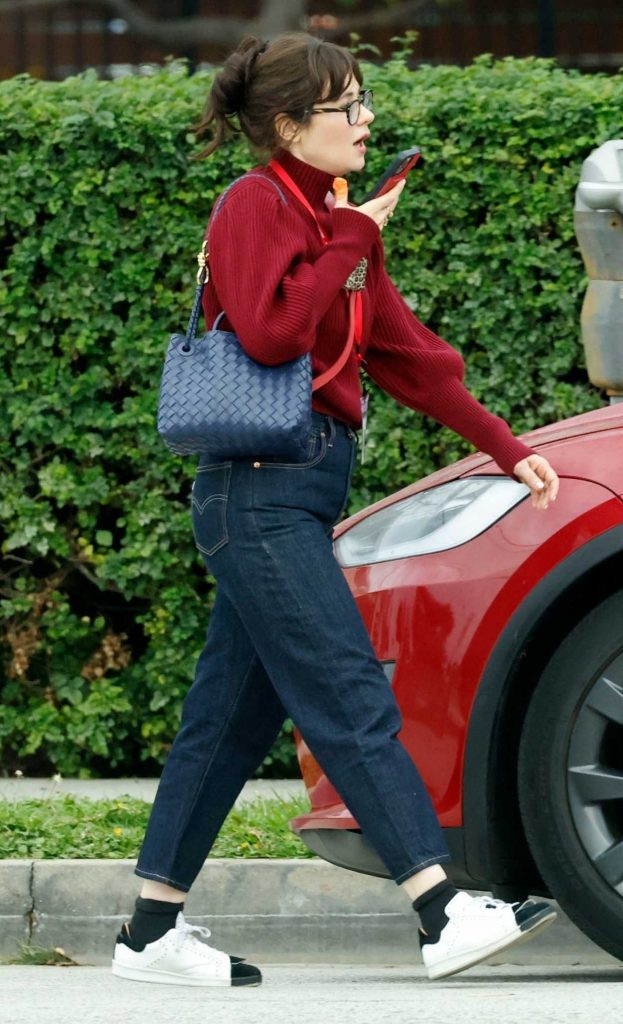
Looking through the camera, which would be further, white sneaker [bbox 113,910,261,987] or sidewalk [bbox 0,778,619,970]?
sidewalk [bbox 0,778,619,970]

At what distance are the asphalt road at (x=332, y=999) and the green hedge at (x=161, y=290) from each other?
2406 mm

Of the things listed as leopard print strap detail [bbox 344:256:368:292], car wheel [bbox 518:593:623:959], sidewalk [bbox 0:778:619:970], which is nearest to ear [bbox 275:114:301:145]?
leopard print strap detail [bbox 344:256:368:292]

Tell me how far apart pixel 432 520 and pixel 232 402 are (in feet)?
2.03

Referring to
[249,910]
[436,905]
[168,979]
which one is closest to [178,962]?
[168,979]

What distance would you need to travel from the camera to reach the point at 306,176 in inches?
143

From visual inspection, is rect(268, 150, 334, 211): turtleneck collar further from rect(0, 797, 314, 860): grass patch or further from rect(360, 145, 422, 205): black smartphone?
rect(0, 797, 314, 860): grass patch

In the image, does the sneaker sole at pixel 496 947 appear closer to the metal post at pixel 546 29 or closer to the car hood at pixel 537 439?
the car hood at pixel 537 439

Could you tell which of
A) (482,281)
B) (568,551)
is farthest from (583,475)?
(482,281)

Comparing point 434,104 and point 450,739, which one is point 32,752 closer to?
point 434,104

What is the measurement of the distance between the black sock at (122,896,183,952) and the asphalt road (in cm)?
10

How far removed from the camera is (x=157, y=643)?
6613 mm

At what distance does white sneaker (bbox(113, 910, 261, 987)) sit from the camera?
12.6ft

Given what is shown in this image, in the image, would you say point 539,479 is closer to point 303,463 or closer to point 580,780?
point 303,463

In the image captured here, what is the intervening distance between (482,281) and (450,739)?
2915 mm
